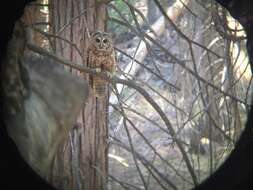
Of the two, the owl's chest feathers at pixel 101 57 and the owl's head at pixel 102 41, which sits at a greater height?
the owl's head at pixel 102 41

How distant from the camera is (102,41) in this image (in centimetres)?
114

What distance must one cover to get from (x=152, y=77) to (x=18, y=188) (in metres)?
0.62

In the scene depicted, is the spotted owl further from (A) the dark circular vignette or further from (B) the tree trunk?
(A) the dark circular vignette

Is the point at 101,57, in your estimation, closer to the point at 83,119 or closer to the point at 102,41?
the point at 102,41

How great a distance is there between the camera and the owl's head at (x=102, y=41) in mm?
1128

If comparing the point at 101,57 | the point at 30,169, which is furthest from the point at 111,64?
the point at 30,169

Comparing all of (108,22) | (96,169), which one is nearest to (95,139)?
(96,169)

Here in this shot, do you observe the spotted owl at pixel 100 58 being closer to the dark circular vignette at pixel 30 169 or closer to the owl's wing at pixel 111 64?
the owl's wing at pixel 111 64

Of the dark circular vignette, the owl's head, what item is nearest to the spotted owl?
the owl's head

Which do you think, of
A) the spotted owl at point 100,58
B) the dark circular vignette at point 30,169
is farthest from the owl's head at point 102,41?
the dark circular vignette at point 30,169

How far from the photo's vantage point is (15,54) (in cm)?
85

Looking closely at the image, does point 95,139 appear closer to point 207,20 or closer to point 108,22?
point 108,22

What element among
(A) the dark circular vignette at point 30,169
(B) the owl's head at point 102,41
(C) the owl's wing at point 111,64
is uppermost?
(B) the owl's head at point 102,41

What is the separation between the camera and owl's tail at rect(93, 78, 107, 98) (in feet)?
3.59
